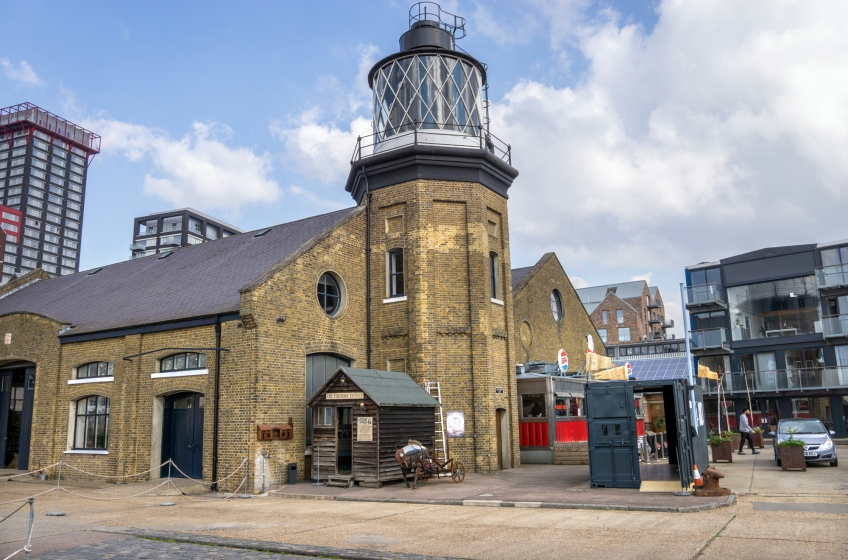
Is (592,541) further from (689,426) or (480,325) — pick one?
(480,325)

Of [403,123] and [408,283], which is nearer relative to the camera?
[408,283]

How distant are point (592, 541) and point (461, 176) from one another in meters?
14.3

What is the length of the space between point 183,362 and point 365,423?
614cm

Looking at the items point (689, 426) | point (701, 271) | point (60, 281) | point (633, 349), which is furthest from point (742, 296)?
point (60, 281)

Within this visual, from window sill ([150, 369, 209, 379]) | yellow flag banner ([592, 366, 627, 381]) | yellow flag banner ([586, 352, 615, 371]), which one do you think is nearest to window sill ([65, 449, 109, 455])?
window sill ([150, 369, 209, 379])

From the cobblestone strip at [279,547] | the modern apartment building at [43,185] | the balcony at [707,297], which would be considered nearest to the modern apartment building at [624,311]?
the balcony at [707,297]

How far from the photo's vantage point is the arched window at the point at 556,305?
30494 millimetres

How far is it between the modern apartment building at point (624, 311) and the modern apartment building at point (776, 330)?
103 feet

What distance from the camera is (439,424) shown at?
64.8ft

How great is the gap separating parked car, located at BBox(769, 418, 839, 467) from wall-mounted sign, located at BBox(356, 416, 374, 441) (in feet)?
38.7

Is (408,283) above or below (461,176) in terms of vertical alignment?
below

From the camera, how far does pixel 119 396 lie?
66.4ft

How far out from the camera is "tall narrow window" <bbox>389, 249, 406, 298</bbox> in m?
21.5

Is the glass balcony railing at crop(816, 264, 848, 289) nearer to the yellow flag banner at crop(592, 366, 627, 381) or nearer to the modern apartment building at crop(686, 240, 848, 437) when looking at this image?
the modern apartment building at crop(686, 240, 848, 437)
